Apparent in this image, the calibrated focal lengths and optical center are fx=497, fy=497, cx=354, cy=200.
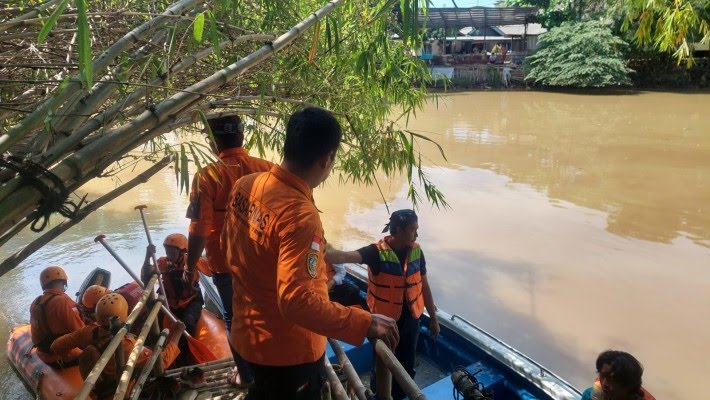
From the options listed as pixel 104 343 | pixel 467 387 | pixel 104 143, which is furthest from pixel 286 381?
pixel 104 343

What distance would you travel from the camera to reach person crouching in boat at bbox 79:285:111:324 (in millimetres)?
3193

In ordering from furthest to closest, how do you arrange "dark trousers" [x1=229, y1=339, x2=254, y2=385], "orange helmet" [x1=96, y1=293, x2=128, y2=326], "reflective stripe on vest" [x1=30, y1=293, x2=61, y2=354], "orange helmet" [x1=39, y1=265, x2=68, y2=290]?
1. "orange helmet" [x1=39, y1=265, x2=68, y2=290]
2. "reflective stripe on vest" [x1=30, y1=293, x2=61, y2=354]
3. "orange helmet" [x1=96, y1=293, x2=128, y2=326]
4. "dark trousers" [x1=229, y1=339, x2=254, y2=385]

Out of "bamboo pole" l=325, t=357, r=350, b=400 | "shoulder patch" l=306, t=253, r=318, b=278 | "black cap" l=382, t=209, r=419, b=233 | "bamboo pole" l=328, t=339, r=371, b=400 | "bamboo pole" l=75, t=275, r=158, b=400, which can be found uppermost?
"shoulder patch" l=306, t=253, r=318, b=278

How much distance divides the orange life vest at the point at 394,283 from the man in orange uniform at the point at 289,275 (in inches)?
50.7

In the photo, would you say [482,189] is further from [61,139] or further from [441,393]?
[61,139]

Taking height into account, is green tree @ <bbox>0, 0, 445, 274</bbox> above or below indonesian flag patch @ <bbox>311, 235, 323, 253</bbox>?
above

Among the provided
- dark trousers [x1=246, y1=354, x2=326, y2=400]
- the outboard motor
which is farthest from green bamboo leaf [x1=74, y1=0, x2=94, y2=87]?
the outboard motor

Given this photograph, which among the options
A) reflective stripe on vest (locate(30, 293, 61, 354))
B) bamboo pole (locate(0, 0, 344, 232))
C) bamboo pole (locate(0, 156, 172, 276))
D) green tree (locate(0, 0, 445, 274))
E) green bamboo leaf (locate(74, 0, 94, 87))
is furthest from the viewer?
reflective stripe on vest (locate(30, 293, 61, 354))

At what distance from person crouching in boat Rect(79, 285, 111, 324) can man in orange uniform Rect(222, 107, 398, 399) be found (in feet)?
6.57

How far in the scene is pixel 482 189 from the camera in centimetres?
1018

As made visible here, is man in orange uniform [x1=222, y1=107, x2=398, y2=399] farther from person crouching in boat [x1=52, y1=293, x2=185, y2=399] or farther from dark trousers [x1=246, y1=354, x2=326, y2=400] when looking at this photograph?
person crouching in boat [x1=52, y1=293, x2=185, y2=399]

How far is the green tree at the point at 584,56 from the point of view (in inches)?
809

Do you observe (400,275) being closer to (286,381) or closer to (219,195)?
(219,195)

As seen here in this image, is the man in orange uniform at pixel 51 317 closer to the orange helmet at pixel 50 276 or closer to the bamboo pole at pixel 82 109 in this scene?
the orange helmet at pixel 50 276
